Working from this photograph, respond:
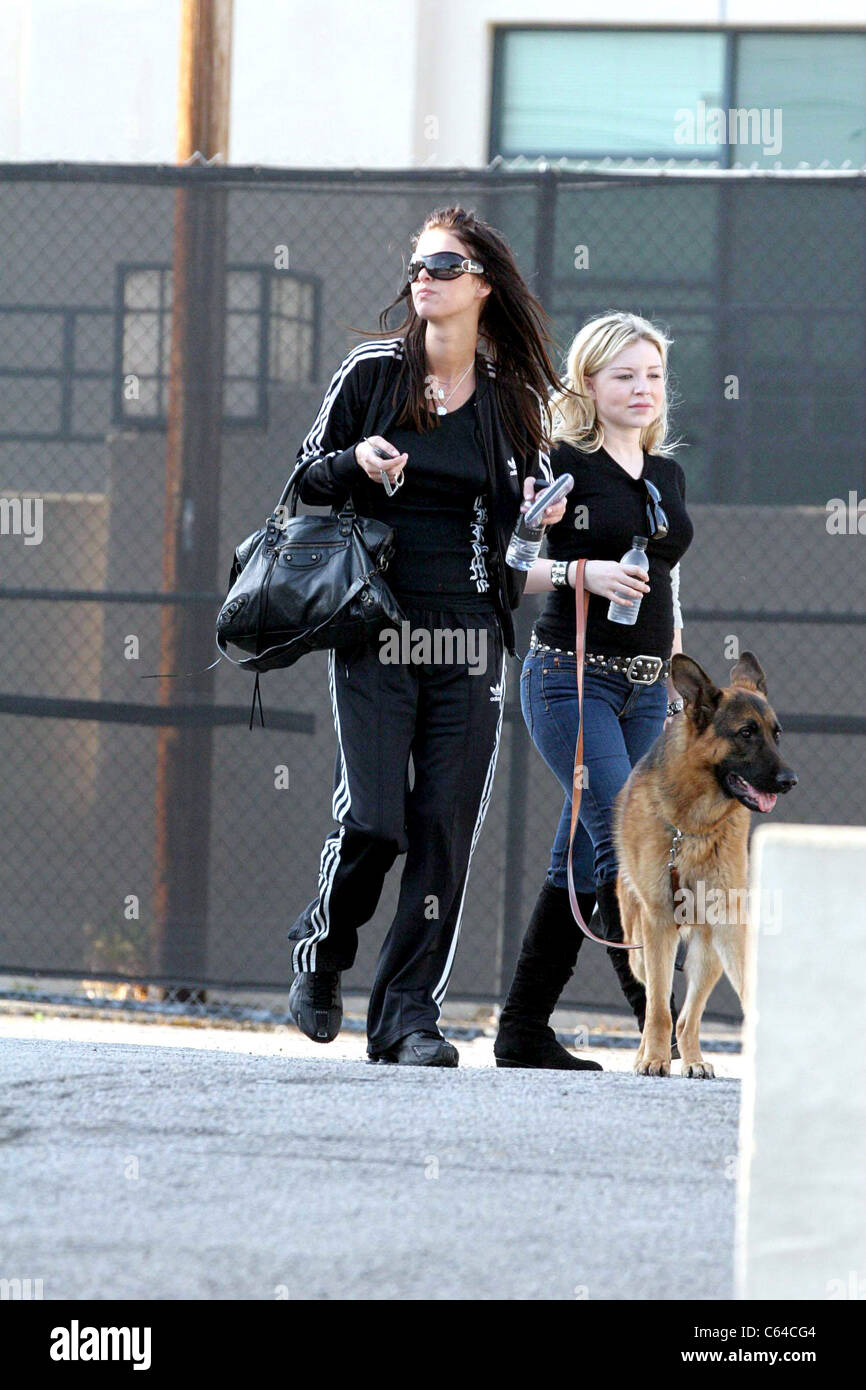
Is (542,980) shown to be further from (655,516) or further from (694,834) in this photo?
(655,516)

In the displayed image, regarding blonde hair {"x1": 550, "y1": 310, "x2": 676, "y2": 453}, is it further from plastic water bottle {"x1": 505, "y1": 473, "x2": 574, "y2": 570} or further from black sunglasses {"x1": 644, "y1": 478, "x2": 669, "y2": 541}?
plastic water bottle {"x1": 505, "y1": 473, "x2": 574, "y2": 570}

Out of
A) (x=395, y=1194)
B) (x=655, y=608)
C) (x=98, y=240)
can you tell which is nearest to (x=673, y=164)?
(x=98, y=240)

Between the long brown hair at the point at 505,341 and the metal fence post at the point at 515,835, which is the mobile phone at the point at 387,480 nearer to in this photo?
the long brown hair at the point at 505,341

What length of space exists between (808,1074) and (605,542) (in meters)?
2.51

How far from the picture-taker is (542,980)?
4984mm

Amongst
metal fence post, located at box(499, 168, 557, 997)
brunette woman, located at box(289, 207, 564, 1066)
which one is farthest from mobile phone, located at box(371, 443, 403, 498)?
metal fence post, located at box(499, 168, 557, 997)

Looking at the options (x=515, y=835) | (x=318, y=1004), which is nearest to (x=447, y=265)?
(x=318, y=1004)

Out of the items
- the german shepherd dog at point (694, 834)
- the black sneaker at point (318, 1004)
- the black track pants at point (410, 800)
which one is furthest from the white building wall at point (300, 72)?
the black sneaker at point (318, 1004)

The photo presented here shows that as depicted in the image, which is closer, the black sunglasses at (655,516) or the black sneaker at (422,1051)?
the black sneaker at (422,1051)

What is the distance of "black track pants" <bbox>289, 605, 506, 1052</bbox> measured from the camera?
14.2 ft

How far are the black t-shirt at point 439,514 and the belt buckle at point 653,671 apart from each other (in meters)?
0.61

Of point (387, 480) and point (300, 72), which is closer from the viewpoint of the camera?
point (387, 480)

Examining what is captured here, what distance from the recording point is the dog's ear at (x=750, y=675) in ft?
16.6
